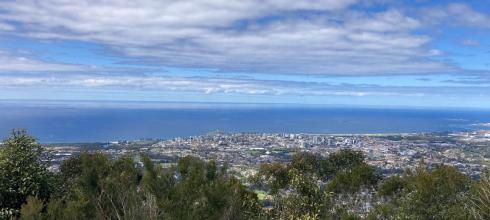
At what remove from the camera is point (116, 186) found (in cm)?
1389

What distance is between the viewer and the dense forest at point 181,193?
11859 mm

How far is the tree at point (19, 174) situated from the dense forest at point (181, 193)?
0.09 ft

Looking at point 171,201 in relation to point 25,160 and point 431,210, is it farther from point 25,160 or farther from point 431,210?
point 431,210

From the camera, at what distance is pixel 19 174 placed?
550 inches

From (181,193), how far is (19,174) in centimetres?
561

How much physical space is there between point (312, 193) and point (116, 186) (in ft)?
20.3

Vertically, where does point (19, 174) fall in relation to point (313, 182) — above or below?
above

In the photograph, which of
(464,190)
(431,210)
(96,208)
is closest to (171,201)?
(96,208)

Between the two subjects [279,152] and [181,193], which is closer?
[181,193]

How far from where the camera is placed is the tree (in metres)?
13.7

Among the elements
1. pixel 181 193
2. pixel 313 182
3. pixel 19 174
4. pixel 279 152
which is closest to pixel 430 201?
pixel 313 182

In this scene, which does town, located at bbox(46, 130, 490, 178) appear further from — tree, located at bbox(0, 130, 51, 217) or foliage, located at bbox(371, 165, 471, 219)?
foliage, located at bbox(371, 165, 471, 219)

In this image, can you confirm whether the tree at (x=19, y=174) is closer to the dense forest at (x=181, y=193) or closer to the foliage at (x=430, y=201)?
the dense forest at (x=181, y=193)

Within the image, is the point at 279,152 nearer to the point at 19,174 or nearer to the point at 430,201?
the point at 430,201
